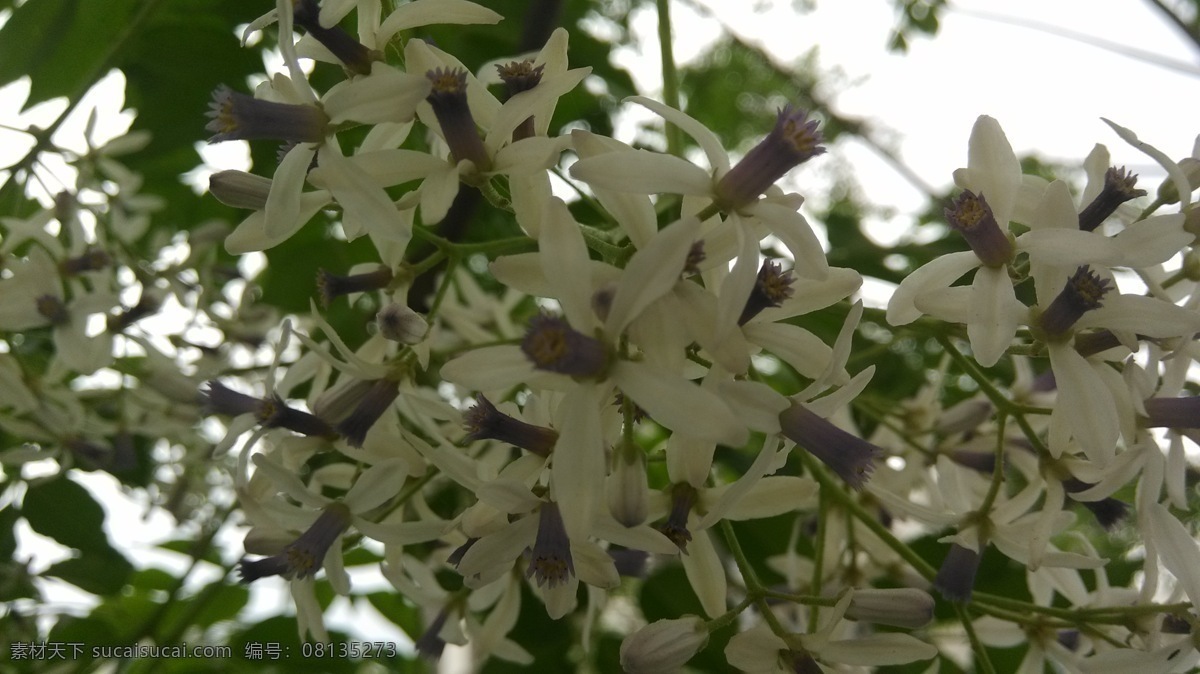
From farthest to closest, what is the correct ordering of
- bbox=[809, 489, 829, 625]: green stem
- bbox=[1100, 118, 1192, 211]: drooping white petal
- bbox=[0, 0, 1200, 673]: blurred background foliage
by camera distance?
1. bbox=[0, 0, 1200, 673]: blurred background foliage
2. bbox=[809, 489, 829, 625]: green stem
3. bbox=[1100, 118, 1192, 211]: drooping white petal

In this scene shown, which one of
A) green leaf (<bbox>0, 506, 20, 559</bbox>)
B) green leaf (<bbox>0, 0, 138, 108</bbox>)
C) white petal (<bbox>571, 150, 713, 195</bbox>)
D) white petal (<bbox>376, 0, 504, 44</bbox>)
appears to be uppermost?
green leaf (<bbox>0, 0, 138, 108</bbox>)

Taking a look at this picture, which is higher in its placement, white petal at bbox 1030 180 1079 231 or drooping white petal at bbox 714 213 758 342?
white petal at bbox 1030 180 1079 231

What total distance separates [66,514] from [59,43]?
2.07 ft

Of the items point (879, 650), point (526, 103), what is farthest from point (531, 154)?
point (879, 650)

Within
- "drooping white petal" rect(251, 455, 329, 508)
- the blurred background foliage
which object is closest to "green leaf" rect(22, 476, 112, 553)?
the blurred background foliage

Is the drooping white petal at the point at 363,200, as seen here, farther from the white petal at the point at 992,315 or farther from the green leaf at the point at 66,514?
the green leaf at the point at 66,514

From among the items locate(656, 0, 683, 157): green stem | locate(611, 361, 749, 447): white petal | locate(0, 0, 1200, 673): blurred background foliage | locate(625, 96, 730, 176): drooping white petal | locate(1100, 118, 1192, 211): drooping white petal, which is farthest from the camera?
locate(0, 0, 1200, 673): blurred background foliage

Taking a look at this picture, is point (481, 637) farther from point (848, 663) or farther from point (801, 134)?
point (801, 134)

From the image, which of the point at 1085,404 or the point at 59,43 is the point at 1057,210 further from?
the point at 59,43

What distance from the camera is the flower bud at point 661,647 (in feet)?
2.51

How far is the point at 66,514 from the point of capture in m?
1.31

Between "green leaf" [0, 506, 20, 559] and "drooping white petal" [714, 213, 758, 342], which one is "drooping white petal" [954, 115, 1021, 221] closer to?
"drooping white petal" [714, 213, 758, 342]

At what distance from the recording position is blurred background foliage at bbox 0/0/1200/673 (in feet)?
4.00

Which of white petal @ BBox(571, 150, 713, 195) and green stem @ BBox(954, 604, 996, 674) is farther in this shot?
green stem @ BBox(954, 604, 996, 674)
